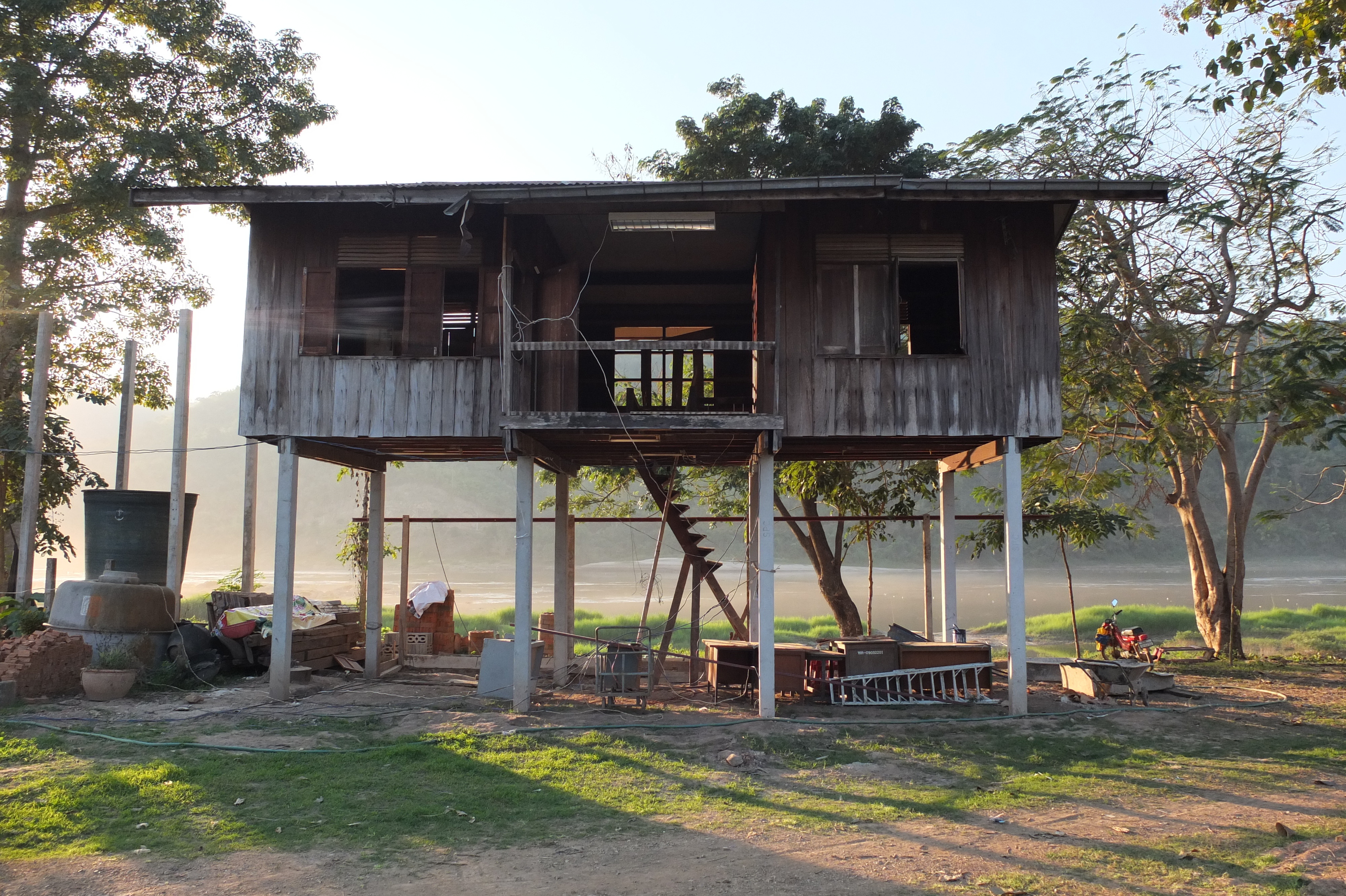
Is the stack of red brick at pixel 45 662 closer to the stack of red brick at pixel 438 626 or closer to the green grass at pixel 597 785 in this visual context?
the green grass at pixel 597 785

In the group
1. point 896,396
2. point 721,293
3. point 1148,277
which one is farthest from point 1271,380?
point 721,293

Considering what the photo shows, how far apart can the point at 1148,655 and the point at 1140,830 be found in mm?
9210

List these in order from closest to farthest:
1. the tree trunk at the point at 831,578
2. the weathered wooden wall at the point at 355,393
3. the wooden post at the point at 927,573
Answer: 1. the weathered wooden wall at the point at 355,393
2. the wooden post at the point at 927,573
3. the tree trunk at the point at 831,578

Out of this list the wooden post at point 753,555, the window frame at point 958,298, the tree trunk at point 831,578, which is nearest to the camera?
the window frame at point 958,298

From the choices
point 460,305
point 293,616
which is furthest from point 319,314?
point 293,616

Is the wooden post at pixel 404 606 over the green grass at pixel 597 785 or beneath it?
over

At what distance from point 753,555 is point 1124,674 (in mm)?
4774

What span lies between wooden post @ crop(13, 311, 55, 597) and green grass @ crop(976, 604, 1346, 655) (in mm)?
21384

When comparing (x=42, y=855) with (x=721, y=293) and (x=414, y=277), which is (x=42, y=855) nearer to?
(x=414, y=277)

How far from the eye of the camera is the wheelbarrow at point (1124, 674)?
11.4m

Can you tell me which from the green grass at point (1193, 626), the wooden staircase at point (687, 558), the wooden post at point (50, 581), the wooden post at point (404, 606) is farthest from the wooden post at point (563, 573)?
the green grass at point (1193, 626)

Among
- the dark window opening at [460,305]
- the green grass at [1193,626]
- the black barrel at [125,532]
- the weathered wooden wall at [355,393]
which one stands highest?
the dark window opening at [460,305]

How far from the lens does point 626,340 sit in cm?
1144

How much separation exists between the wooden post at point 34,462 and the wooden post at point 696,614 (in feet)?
32.3
